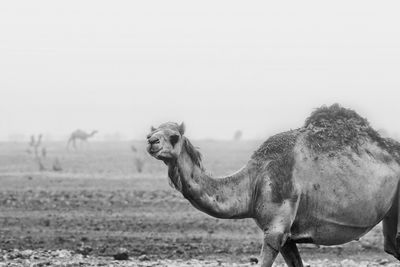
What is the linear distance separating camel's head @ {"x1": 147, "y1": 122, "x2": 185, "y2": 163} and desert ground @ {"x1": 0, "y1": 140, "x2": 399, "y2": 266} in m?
5.10

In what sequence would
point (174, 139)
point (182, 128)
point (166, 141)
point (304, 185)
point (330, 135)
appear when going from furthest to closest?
point (330, 135)
point (304, 185)
point (182, 128)
point (174, 139)
point (166, 141)

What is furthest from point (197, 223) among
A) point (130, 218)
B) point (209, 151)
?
point (209, 151)

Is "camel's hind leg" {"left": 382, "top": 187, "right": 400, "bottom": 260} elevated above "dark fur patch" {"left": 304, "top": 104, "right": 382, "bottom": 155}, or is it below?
below

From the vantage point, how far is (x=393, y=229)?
11656 mm

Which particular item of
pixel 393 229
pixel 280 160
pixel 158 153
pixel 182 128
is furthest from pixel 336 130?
pixel 158 153

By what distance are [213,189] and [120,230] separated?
384 inches

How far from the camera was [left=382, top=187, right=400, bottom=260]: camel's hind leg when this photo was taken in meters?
11.5

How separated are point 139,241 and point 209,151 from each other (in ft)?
100

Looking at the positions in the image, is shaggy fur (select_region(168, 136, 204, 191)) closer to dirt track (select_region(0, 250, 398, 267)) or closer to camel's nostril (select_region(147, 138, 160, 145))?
camel's nostril (select_region(147, 138, 160, 145))

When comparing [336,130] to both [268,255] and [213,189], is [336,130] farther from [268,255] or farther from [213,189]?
[268,255]

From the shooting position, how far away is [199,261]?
16.5m

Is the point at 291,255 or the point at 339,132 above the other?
the point at 339,132

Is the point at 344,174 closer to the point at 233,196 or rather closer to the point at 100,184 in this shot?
the point at 233,196

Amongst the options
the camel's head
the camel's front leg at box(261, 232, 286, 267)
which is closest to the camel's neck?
the camel's head
